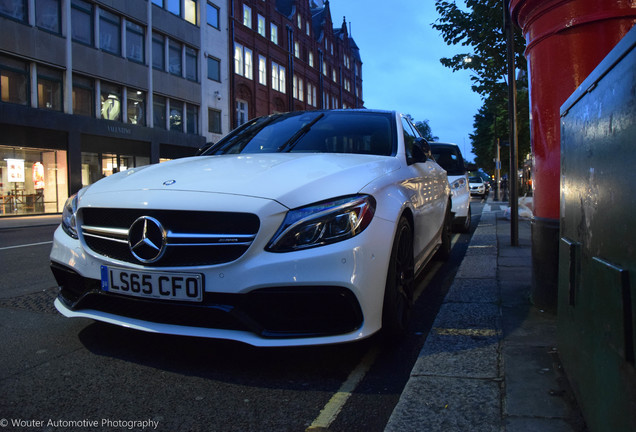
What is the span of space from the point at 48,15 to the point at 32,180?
667cm

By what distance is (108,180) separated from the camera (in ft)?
10.7

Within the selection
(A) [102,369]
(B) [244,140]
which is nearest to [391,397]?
(A) [102,369]

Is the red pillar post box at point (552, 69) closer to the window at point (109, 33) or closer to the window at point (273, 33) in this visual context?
the window at point (109, 33)

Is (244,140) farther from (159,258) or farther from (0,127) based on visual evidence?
(0,127)

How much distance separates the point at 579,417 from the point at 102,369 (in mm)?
2324

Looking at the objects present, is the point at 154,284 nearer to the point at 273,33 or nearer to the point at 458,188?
the point at 458,188

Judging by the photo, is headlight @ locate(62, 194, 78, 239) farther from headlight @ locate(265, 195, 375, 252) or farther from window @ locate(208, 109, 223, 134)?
window @ locate(208, 109, 223, 134)

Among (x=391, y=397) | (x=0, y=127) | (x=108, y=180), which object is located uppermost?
(x=0, y=127)

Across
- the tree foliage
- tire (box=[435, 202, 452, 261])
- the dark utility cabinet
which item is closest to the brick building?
the tree foliage

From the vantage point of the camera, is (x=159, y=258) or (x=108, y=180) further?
(x=108, y=180)

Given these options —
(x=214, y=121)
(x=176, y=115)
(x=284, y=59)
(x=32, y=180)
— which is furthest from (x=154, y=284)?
(x=284, y=59)

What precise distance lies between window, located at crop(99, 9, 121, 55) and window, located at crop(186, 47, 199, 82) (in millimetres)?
5250

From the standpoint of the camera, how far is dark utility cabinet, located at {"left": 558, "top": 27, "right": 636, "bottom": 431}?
1.45 m

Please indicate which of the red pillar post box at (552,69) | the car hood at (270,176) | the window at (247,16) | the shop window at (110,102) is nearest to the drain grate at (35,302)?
the car hood at (270,176)
